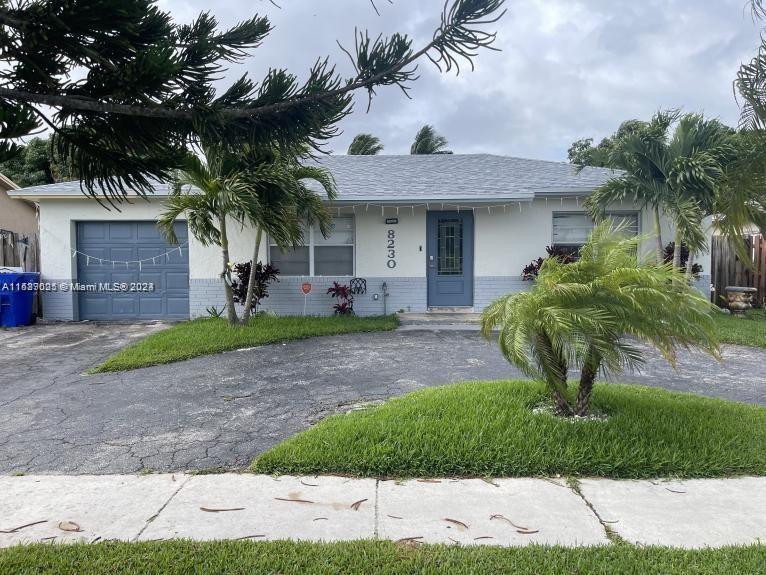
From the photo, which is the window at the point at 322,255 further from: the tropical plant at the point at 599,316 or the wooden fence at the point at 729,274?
the wooden fence at the point at 729,274

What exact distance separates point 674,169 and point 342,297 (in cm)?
715

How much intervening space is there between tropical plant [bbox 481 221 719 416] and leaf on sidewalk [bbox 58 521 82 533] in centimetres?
323

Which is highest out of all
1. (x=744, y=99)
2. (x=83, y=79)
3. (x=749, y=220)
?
(x=744, y=99)

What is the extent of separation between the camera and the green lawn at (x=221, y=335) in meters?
7.68

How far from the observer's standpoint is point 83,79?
1620 millimetres

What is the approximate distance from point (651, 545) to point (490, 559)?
3.08ft

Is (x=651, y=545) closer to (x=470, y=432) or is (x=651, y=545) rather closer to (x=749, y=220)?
(x=470, y=432)

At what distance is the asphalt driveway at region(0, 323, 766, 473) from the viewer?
14.1ft

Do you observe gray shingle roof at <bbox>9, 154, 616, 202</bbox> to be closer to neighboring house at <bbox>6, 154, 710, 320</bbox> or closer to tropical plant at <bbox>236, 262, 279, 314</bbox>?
neighboring house at <bbox>6, 154, 710, 320</bbox>

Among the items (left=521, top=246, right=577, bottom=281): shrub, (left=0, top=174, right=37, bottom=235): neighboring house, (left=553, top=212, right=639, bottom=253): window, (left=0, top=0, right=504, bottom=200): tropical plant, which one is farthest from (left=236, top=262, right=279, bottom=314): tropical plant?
(left=0, top=174, right=37, bottom=235): neighboring house

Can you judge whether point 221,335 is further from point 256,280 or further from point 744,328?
point 744,328

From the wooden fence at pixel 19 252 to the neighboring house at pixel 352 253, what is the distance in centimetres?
85

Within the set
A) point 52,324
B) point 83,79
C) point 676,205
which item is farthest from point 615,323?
point 52,324

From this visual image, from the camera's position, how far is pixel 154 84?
157 centimetres
